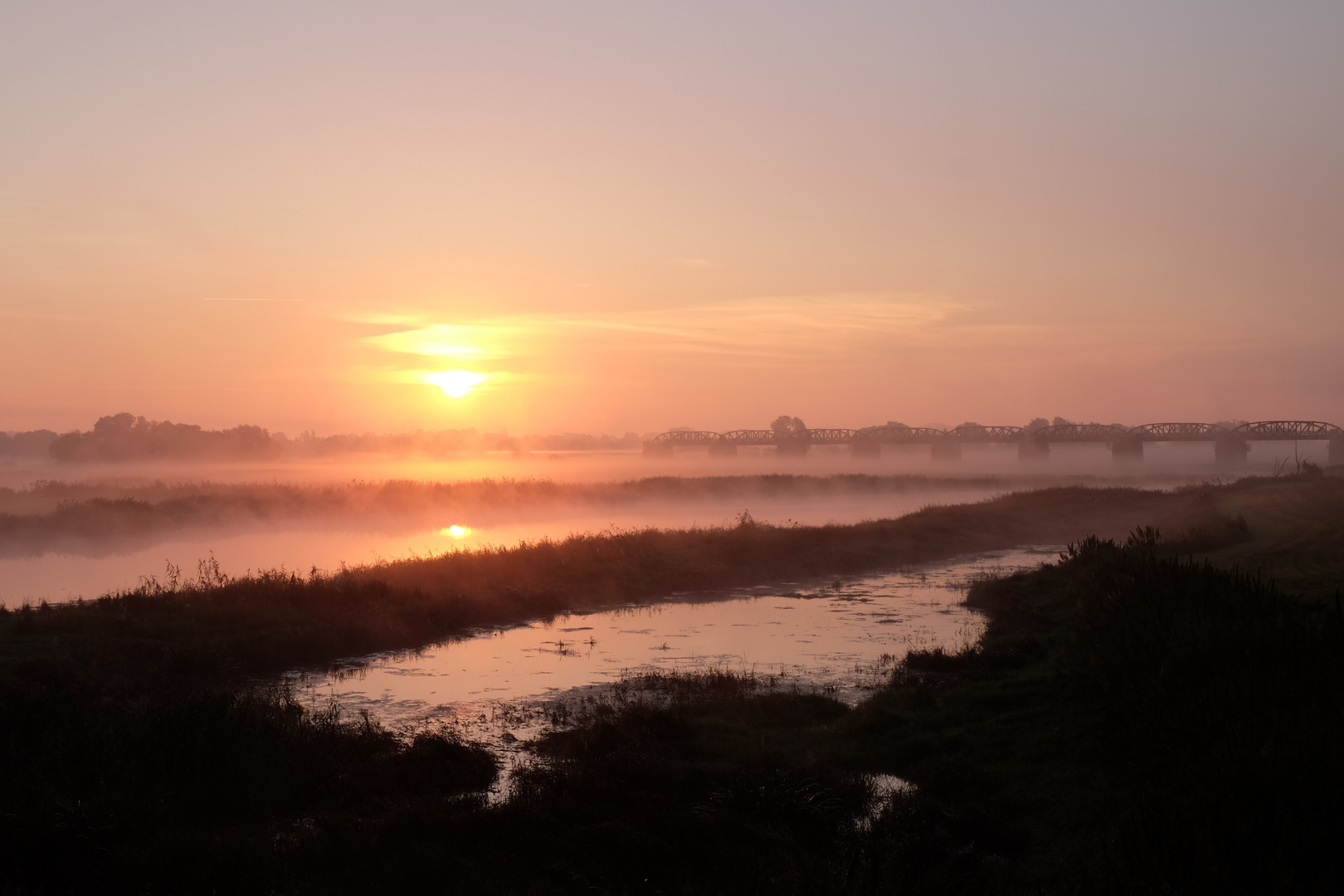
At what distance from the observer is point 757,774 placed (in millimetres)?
11289

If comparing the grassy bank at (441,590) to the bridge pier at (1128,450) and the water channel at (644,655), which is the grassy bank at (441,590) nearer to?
the water channel at (644,655)

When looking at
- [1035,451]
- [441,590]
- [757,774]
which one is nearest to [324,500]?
[441,590]

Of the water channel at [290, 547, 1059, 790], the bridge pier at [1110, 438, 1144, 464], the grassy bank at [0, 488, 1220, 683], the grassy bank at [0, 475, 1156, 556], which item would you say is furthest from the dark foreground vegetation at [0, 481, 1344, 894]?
the bridge pier at [1110, 438, 1144, 464]

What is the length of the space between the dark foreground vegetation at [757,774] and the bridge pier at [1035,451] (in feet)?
606

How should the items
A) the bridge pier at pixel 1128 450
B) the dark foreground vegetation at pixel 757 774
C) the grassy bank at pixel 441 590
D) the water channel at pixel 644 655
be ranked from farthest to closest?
the bridge pier at pixel 1128 450 < the grassy bank at pixel 441 590 < the water channel at pixel 644 655 < the dark foreground vegetation at pixel 757 774

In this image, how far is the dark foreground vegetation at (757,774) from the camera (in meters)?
7.58

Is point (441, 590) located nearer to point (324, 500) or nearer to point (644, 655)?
point (644, 655)

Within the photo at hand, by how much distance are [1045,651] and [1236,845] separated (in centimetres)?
1212

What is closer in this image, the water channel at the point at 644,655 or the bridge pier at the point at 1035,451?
the water channel at the point at 644,655

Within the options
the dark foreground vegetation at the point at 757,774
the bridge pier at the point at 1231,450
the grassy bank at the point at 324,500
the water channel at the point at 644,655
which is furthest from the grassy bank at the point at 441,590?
the bridge pier at the point at 1231,450

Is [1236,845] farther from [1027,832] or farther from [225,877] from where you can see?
[225,877]

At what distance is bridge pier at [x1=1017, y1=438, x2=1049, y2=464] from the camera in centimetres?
19400

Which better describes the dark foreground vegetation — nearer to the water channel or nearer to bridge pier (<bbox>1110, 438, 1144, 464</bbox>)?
the water channel

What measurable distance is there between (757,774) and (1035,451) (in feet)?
654
